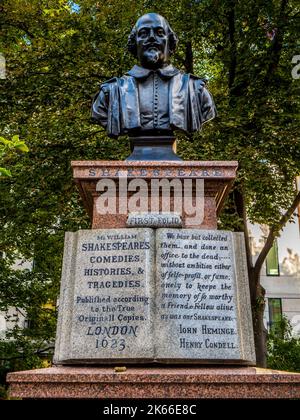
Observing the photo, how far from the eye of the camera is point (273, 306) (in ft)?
92.0

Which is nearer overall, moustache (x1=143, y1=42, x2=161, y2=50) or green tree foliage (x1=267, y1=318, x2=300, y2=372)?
moustache (x1=143, y1=42, x2=161, y2=50)

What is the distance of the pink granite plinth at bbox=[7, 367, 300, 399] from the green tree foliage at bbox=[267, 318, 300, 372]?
34.8 feet

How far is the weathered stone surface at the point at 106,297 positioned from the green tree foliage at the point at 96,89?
6645mm

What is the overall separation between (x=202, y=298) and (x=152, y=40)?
10.8ft

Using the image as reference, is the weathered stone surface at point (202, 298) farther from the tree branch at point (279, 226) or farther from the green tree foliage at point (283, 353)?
the green tree foliage at point (283, 353)

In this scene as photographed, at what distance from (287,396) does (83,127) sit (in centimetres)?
1002

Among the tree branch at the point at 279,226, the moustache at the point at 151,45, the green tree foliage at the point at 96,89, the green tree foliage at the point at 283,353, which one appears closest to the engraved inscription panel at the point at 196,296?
the moustache at the point at 151,45

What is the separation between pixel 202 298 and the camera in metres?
5.46

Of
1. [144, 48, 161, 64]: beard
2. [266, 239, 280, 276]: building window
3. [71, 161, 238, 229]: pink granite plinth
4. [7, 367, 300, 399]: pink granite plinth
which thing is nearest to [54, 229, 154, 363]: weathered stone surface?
[71, 161, 238, 229]: pink granite plinth

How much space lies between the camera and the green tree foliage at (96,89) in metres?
12.8

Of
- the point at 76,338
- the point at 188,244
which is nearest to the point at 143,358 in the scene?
the point at 76,338

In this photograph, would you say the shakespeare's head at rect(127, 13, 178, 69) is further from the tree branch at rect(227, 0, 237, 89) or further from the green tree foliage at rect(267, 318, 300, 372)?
the green tree foliage at rect(267, 318, 300, 372)

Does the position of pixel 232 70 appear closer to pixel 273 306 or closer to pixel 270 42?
pixel 270 42

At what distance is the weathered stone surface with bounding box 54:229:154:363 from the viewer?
5.23 m
